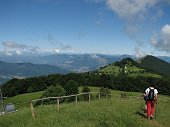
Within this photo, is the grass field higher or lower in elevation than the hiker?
lower

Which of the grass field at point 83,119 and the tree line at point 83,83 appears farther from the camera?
the tree line at point 83,83

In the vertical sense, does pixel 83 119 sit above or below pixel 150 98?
below

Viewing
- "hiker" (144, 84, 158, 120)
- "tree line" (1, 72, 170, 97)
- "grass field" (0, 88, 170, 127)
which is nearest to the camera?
Result: "grass field" (0, 88, 170, 127)

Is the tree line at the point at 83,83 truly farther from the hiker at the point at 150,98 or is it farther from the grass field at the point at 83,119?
the hiker at the point at 150,98

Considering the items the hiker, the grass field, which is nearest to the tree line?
the grass field

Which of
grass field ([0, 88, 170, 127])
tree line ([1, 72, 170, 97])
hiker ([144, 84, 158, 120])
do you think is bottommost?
tree line ([1, 72, 170, 97])

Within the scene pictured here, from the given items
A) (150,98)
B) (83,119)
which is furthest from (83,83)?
(83,119)

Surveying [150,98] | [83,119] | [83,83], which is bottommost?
[83,83]

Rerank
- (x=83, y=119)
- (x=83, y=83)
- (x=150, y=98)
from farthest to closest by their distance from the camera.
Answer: (x=83, y=83) < (x=150, y=98) < (x=83, y=119)

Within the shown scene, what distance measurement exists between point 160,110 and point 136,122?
8.21 m

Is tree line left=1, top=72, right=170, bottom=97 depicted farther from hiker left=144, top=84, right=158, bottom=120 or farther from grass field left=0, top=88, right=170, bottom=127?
hiker left=144, top=84, right=158, bottom=120

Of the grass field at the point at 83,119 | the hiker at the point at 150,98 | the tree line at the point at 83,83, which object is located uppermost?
the hiker at the point at 150,98

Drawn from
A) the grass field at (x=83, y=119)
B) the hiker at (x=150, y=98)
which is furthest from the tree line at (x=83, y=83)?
the hiker at (x=150, y=98)

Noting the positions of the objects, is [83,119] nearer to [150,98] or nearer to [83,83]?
[150,98]
